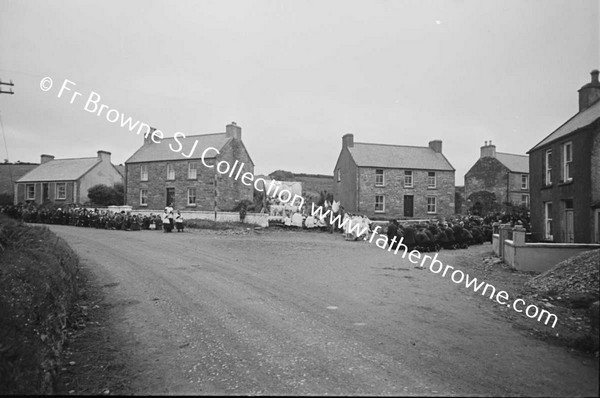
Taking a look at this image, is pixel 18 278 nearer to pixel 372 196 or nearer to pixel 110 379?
pixel 110 379

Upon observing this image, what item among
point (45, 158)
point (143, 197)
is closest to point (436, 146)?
point (143, 197)

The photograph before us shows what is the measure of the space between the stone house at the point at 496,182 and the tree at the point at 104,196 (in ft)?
127

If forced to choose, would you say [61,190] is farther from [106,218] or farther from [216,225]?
[216,225]

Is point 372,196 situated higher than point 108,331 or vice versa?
point 372,196

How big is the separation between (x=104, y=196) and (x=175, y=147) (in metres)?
9.79

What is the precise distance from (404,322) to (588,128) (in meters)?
14.0

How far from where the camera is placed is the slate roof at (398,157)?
37031 mm

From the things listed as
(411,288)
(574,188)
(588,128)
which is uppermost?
(588,128)

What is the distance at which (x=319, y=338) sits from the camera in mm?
5527

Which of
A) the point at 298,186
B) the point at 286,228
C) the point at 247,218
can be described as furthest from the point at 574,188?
the point at 298,186

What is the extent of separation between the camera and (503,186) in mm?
43062

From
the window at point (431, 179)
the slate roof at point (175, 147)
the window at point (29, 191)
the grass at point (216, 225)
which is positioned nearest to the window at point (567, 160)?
the grass at point (216, 225)

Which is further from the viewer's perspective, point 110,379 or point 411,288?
point 411,288

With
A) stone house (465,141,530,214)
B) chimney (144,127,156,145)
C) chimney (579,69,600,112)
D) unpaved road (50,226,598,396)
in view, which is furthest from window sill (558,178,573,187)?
chimney (144,127,156,145)
